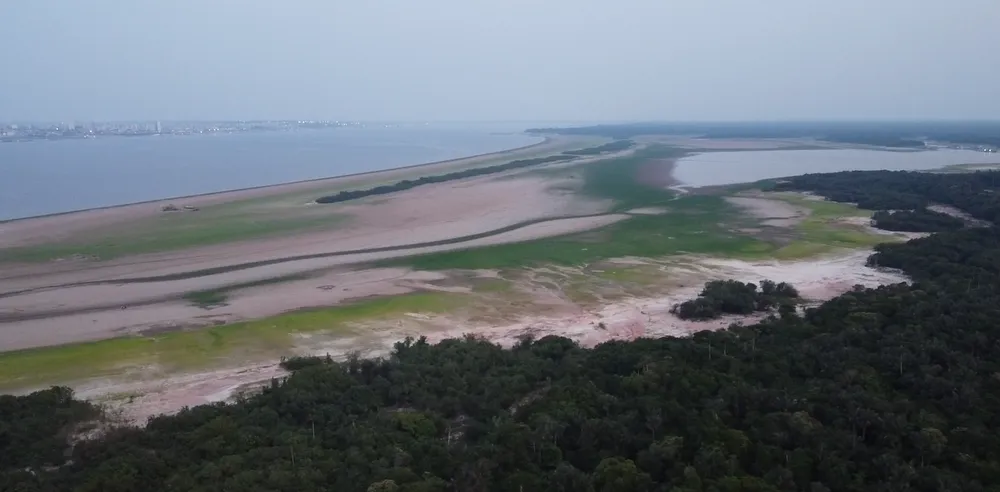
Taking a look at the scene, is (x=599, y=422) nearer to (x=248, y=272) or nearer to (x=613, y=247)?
(x=613, y=247)

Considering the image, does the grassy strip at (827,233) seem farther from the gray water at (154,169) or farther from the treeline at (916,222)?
the gray water at (154,169)

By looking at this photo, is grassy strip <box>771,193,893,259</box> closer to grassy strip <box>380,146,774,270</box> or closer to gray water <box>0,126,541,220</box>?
grassy strip <box>380,146,774,270</box>

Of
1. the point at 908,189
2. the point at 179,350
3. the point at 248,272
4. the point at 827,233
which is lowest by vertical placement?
the point at 179,350

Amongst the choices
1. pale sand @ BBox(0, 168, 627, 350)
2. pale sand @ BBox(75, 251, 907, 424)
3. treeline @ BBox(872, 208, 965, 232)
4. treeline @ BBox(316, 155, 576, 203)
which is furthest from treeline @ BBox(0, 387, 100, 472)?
treeline @ BBox(872, 208, 965, 232)

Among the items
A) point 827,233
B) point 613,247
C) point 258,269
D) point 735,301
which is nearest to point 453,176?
point 613,247

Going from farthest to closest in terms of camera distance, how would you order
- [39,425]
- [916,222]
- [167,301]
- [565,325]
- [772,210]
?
1. [772,210]
2. [916,222]
3. [167,301]
4. [565,325]
5. [39,425]

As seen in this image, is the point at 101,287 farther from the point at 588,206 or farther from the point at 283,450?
the point at 588,206

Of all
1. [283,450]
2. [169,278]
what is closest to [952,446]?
[283,450]
